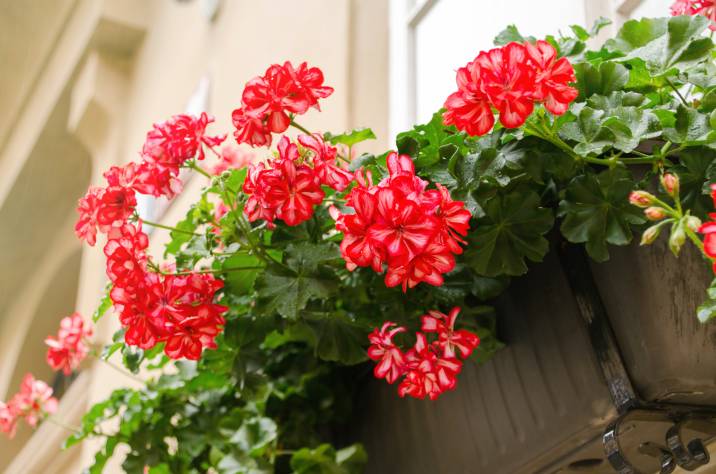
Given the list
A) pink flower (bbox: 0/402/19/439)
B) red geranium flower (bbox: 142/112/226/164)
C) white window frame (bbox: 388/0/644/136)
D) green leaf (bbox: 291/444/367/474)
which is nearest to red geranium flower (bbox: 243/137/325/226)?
red geranium flower (bbox: 142/112/226/164)

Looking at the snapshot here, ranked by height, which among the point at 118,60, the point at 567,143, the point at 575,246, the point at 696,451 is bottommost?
the point at 696,451

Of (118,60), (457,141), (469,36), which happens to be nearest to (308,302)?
(457,141)

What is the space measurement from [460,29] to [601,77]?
0.88 metres

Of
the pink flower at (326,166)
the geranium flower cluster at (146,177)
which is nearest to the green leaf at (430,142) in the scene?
the pink flower at (326,166)

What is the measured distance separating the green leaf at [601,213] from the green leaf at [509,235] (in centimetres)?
4

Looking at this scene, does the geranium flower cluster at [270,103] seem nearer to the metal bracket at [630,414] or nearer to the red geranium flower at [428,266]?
the red geranium flower at [428,266]

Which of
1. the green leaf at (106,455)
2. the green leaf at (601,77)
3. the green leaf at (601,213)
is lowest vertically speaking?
the green leaf at (106,455)

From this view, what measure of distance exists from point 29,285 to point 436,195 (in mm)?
5116

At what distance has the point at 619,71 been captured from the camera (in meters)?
1.20

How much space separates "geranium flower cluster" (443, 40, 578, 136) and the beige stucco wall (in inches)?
42.7

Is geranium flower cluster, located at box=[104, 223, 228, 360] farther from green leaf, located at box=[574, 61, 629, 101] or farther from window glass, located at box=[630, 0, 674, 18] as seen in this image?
window glass, located at box=[630, 0, 674, 18]

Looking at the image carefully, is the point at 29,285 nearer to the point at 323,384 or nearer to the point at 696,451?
the point at 323,384

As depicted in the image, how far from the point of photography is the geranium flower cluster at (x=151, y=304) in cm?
122

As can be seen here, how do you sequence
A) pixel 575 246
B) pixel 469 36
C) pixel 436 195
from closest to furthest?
pixel 436 195, pixel 575 246, pixel 469 36
